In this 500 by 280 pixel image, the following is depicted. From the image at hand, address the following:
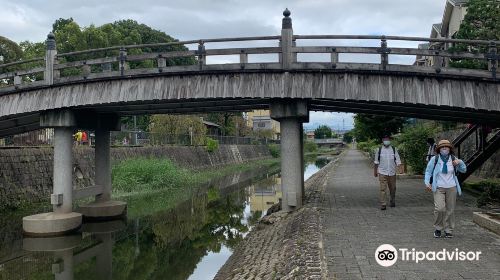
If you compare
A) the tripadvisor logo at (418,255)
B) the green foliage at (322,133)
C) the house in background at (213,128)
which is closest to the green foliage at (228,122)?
the house in background at (213,128)

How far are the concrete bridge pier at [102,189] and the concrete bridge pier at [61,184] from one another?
1744mm

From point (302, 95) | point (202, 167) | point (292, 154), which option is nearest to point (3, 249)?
point (292, 154)

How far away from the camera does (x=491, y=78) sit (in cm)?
1224

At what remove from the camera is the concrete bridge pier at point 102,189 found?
18.0m

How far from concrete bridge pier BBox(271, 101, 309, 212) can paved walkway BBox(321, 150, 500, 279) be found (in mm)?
1099

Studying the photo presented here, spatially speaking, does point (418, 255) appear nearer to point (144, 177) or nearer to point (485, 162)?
point (485, 162)

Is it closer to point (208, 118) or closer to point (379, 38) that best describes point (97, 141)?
point (379, 38)

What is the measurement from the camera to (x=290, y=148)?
13969 millimetres

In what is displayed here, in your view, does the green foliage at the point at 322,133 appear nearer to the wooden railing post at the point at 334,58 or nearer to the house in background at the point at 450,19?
the house in background at the point at 450,19

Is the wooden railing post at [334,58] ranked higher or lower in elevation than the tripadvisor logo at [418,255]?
higher

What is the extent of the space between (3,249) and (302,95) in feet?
35.8

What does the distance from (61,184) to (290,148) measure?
8.21 m

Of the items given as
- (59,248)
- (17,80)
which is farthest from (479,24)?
(59,248)

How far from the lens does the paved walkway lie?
22.1 feet
